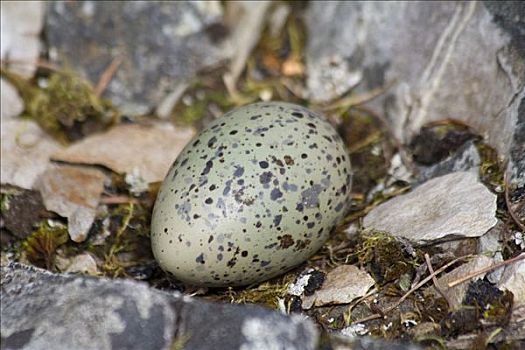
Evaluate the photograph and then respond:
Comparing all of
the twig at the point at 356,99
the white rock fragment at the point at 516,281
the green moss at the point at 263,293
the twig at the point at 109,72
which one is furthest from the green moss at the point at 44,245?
the white rock fragment at the point at 516,281

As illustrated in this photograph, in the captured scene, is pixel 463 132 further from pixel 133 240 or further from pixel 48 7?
pixel 48 7

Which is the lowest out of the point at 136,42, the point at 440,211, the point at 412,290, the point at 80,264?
the point at 80,264

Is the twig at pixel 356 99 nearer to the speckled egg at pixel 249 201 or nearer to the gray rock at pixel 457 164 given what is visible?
the gray rock at pixel 457 164

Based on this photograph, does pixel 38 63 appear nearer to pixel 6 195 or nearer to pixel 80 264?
pixel 6 195

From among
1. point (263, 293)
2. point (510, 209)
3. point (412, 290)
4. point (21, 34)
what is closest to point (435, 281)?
point (412, 290)

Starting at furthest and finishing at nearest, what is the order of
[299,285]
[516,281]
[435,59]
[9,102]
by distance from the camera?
1. [9,102]
2. [435,59]
3. [299,285]
4. [516,281]

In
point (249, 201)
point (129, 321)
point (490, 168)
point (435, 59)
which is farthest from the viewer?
point (435, 59)
